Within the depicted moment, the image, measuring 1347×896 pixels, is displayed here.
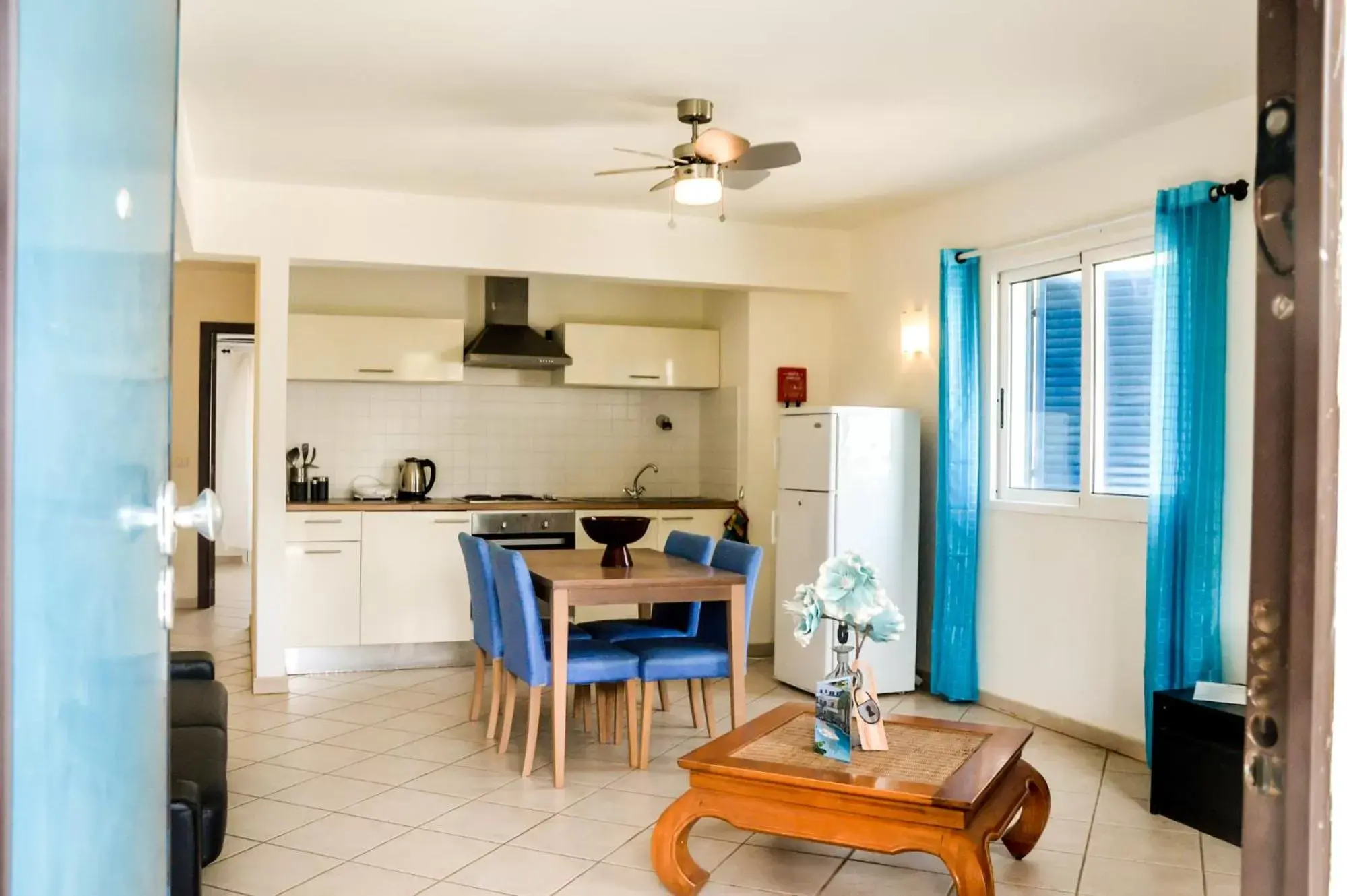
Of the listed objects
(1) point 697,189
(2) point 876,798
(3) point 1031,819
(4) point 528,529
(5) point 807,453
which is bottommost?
(3) point 1031,819

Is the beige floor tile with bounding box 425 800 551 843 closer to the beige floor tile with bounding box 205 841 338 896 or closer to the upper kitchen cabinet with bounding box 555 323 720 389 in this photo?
the beige floor tile with bounding box 205 841 338 896

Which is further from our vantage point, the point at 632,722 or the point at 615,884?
the point at 632,722

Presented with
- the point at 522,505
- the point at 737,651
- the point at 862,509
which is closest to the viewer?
the point at 737,651

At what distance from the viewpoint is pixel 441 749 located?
4727mm

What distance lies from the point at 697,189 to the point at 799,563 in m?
2.58

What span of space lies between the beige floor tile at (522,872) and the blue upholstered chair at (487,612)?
4.27 ft

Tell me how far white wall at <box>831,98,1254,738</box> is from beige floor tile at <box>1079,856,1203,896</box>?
94cm

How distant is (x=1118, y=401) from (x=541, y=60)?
2901 millimetres

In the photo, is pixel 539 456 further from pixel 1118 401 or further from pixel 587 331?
pixel 1118 401

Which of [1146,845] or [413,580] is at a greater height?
[413,580]

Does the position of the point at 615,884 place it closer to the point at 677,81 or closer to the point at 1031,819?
the point at 1031,819

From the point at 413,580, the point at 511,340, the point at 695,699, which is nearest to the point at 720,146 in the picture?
the point at 695,699

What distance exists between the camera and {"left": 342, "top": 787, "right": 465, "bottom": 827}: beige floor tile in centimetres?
385

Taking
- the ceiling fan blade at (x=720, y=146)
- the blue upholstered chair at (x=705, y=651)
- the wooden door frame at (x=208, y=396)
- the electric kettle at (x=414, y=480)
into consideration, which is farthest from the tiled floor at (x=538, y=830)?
the wooden door frame at (x=208, y=396)
